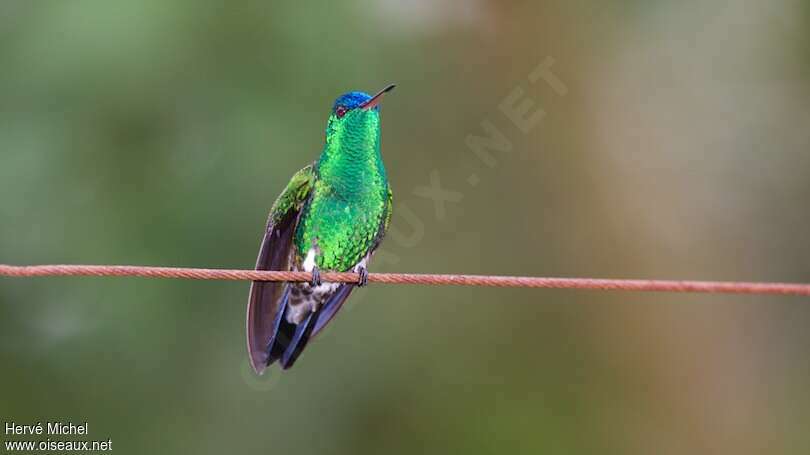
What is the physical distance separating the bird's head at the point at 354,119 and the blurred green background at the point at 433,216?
2155 millimetres

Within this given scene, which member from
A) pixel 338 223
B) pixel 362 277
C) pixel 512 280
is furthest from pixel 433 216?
pixel 512 280

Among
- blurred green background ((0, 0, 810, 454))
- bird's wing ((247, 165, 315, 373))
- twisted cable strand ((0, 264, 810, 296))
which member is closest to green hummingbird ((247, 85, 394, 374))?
bird's wing ((247, 165, 315, 373))

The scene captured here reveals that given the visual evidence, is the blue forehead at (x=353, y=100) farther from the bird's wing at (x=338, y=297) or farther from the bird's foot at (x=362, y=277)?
the bird's foot at (x=362, y=277)

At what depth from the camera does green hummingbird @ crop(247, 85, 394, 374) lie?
4.15m

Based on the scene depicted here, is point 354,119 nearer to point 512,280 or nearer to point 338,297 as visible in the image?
point 338,297

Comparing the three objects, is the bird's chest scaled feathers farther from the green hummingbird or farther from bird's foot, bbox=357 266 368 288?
bird's foot, bbox=357 266 368 288

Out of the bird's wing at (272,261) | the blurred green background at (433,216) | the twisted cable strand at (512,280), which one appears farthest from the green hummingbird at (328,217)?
the blurred green background at (433,216)

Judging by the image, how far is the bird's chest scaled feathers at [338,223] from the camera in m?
4.18

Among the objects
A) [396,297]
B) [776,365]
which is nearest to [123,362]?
[396,297]

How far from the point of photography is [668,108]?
24.1 feet

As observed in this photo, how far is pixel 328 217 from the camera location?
419 cm

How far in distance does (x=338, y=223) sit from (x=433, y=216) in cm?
296

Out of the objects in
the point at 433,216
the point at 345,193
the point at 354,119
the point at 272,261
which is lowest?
the point at 272,261

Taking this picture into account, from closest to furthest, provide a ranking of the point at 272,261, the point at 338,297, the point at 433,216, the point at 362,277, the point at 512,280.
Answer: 1. the point at 512,280
2. the point at 362,277
3. the point at 272,261
4. the point at 338,297
5. the point at 433,216
